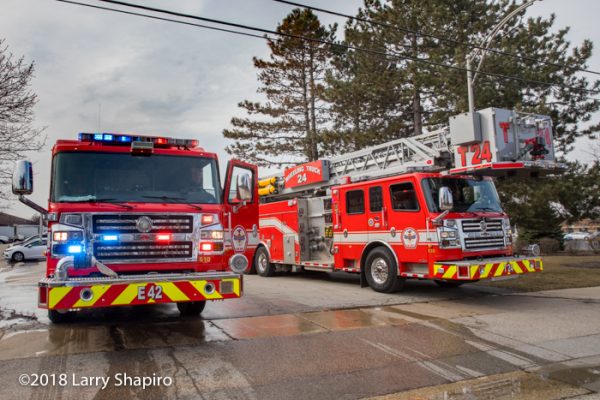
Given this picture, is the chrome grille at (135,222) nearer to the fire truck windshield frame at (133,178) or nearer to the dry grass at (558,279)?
the fire truck windshield frame at (133,178)

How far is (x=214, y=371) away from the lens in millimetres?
4801

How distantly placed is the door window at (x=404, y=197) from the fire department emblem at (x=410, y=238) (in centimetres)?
45

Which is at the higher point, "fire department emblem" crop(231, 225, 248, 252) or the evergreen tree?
the evergreen tree

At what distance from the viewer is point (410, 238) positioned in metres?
9.39

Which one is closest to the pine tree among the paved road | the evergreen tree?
the evergreen tree

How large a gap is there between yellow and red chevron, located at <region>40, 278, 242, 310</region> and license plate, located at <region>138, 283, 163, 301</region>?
0.04 feet

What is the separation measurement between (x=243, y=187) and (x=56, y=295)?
2.58m

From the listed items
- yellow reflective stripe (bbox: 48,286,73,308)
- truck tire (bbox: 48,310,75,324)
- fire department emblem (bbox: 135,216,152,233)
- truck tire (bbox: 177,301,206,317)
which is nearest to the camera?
yellow reflective stripe (bbox: 48,286,73,308)

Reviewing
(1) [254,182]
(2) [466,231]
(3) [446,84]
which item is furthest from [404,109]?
(1) [254,182]

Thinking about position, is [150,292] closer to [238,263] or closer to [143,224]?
[143,224]

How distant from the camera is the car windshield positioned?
927 centimetres

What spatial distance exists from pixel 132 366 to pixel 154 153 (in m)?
2.80

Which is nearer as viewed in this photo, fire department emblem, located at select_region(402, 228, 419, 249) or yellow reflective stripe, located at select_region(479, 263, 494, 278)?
yellow reflective stripe, located at select_region(479, 263, 494, 278)

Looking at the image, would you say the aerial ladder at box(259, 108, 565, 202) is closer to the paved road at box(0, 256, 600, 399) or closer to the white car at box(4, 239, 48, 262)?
the paved road at box(0, 256, 600, 399)
